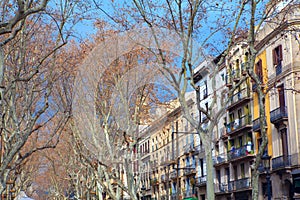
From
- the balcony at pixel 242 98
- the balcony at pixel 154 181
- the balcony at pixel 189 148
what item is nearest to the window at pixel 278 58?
the balcony at pixel 242 98

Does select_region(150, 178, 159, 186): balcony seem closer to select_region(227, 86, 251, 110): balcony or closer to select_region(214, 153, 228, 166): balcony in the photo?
select_region(214, 153, 228, 166): balcony

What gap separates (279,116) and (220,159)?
1218 cm

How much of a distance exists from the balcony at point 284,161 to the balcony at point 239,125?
17.9 feet

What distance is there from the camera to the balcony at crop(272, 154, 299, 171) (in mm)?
27922

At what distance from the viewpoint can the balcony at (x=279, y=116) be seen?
29.1 meters

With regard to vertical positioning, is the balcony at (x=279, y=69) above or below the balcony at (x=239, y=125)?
above

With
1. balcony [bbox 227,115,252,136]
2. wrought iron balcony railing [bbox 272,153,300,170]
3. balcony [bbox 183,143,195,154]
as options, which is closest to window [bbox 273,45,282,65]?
wrought iron balcony railing [bbox 272,153,300,170]

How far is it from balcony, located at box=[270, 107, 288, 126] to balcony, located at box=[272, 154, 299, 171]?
75.6 inches

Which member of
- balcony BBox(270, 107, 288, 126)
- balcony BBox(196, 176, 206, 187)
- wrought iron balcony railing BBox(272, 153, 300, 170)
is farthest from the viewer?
balcony BBox(196, 176, 206, 187)

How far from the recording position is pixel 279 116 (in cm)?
2953

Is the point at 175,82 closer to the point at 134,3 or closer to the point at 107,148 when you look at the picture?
the point at 134,3

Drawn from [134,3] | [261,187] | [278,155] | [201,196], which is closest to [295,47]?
[278,155]

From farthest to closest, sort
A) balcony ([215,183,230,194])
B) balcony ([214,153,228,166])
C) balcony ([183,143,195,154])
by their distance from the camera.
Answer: balcony ([183,143,195,154]), balcony ([214,153,228,166]), balcony ([215,183,230,194])

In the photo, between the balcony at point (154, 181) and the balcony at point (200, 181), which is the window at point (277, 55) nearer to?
the balcony at point (200, 181)
